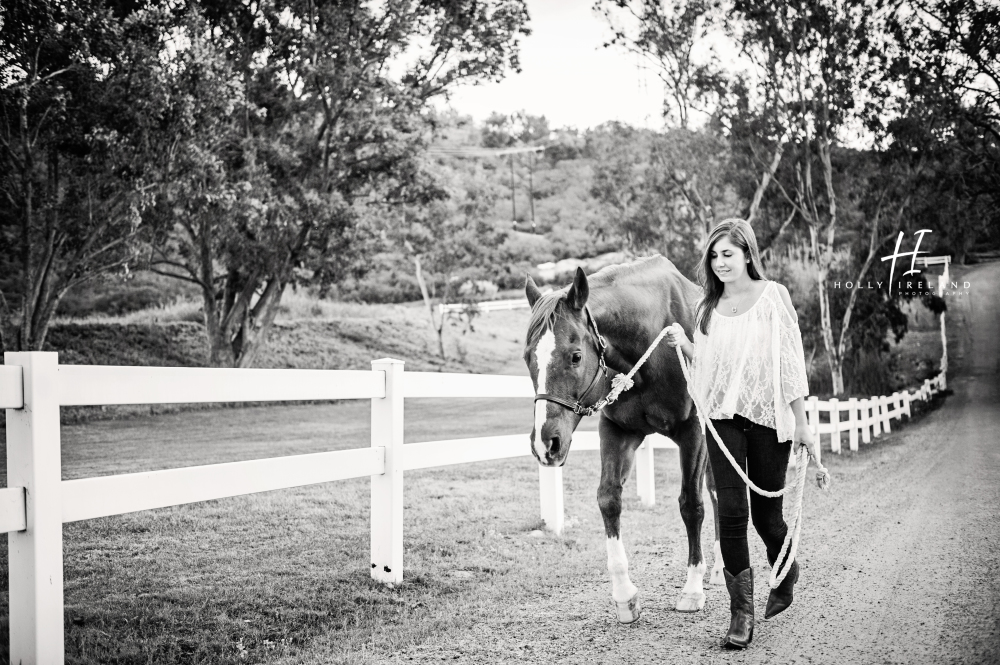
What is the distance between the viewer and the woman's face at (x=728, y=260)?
141 inches

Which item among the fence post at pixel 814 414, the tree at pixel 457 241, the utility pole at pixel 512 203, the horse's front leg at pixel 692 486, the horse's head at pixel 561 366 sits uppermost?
the utility pole at pixel 512 203

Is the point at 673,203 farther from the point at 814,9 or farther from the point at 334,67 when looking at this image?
the point at 334,67

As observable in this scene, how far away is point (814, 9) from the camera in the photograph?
69.9 ft

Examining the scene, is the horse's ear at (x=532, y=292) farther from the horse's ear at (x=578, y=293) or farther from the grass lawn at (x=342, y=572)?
the grass lawn at (x=342, y=572)

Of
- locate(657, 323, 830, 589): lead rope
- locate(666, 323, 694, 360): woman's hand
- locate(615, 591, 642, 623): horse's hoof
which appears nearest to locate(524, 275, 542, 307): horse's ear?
locate(666, 323, 694, 360): woman's hand

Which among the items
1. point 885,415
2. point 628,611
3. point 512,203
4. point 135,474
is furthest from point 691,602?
point 512,203

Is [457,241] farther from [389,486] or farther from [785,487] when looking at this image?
[785,487]

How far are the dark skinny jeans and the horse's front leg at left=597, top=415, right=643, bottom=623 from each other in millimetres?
606

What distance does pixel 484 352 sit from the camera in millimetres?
33719

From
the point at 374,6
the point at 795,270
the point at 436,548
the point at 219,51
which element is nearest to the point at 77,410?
the point at 219,51

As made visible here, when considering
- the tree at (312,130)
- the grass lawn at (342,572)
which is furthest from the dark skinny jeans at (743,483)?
the tree at (312,130)

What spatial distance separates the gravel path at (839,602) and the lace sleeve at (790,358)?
118 cm

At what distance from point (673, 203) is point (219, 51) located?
16.7 m

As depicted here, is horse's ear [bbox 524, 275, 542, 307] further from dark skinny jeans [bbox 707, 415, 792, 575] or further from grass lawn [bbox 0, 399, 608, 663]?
grass lawn [bbox 0, 399, 608, 663]
